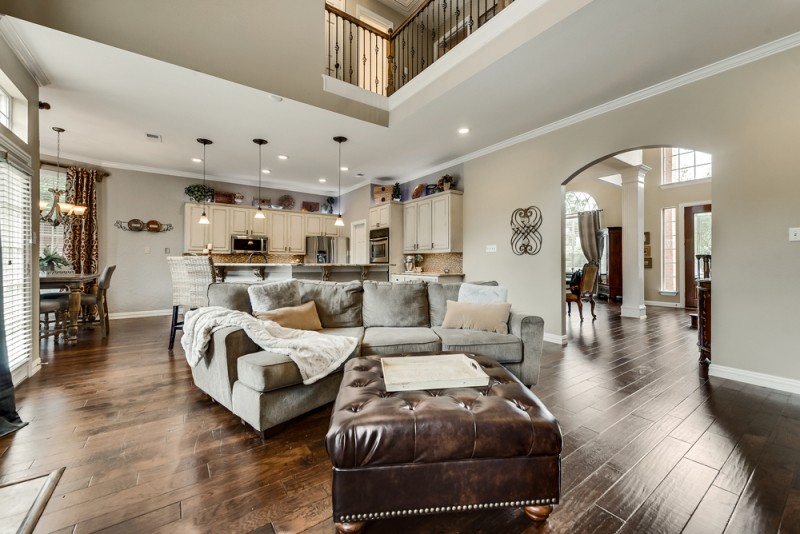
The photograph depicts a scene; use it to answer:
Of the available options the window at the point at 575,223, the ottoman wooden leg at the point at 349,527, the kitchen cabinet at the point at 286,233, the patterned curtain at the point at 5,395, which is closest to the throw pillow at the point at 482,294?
the ottoman wooden leg at the point at 349,527

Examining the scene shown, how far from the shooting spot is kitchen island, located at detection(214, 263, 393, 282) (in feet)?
15.6

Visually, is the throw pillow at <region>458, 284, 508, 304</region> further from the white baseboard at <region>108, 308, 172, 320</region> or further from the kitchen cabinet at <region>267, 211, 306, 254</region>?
the white baseboard at <region>108, 308, 172, 320</region>

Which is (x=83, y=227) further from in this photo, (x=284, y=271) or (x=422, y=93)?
(x=422, y=93)

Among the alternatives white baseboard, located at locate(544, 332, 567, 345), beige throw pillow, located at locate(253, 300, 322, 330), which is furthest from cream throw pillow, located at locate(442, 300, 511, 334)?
white baseboard, located at locate(544, 332, 567, 345)

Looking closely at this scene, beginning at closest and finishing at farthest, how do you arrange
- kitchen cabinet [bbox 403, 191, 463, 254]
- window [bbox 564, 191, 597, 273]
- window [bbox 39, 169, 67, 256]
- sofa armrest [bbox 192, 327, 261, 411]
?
sofa armrest [bbox 192, 327, 261, 411]
window [bbox 39, 169, 67, 256]
kitchen cabinet [bbox 403, 191, 463, 254]
window [bbox 564, 191, 597, 273]

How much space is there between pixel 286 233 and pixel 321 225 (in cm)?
91

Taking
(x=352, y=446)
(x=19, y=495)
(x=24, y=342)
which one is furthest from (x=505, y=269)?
(x=24, y=342)

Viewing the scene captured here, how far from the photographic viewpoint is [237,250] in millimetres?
6957

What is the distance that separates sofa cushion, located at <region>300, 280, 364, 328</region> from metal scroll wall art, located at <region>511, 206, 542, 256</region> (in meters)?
2.68

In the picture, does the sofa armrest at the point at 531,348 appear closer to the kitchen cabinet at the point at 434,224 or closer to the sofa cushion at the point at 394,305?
the sofa cushion at the point at 394,305

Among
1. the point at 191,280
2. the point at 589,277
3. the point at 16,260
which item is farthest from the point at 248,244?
the point at 589,277

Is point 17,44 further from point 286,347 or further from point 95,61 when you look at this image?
point 286,347

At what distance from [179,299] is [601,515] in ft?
14.6

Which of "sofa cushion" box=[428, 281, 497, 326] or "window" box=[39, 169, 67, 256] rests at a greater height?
"window" box=[39, 169, 67, 256]
